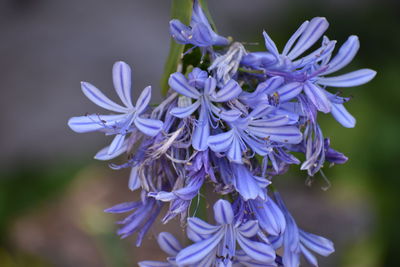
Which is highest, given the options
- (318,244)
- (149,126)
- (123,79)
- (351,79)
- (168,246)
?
(351,79)

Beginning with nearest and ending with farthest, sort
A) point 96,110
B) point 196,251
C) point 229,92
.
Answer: point 229,92 → point 196,251 → point 96,110

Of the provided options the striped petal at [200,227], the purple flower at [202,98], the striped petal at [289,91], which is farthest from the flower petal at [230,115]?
the striped petal at [200,227]

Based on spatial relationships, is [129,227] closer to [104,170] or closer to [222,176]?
[222,176]

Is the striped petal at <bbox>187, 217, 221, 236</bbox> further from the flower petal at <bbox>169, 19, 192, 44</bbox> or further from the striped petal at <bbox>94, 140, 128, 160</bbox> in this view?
the flower petal at <bbox>169, 19, 192, 44</bbox>

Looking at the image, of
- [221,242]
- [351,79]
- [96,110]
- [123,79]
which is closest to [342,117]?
[351,79]

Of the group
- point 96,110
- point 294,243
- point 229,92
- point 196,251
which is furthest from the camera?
point 96,110

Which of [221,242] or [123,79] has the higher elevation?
[123,79]

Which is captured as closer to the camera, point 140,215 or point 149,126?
point 149,126

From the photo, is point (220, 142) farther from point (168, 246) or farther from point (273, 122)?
point (168, 246)
